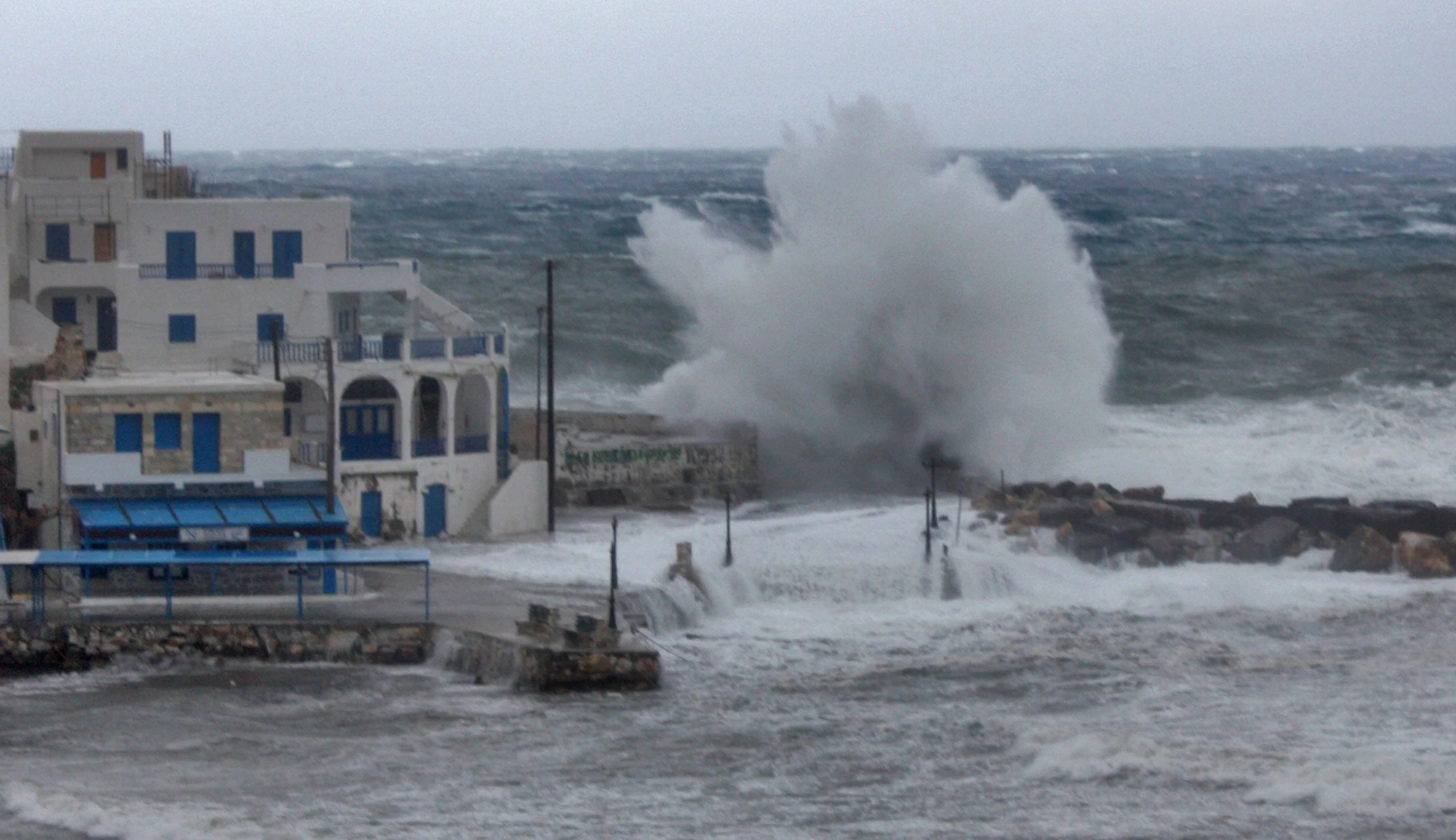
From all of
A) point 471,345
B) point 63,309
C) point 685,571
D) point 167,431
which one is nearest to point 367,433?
point 471,345

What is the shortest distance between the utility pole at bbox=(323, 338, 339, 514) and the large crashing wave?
11.5 meters

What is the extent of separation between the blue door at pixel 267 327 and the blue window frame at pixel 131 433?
3.94 m

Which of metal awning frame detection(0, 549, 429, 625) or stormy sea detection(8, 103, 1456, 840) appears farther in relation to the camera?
metal awning frame detection(0, 549, 429, 625)

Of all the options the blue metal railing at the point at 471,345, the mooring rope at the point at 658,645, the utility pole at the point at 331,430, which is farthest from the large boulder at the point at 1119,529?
the utility pole at the point at 331,430

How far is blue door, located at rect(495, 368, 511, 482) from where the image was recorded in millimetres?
34094

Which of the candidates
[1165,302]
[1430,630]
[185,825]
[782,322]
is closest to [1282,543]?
[1430,630]

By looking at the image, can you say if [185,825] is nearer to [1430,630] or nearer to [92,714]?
[92,714]

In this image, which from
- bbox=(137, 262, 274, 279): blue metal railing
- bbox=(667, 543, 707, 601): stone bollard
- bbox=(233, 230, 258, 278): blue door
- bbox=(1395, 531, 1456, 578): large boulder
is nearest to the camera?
bbox=(667, 543, 707, 601): stone bollard

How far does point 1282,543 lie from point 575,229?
65.6m

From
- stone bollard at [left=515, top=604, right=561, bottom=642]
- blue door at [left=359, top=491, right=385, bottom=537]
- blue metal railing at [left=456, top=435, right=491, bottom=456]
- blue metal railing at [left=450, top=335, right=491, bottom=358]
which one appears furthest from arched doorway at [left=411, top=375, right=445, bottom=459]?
stone bollard at [left=515, top=604, right=561, bottom=642]

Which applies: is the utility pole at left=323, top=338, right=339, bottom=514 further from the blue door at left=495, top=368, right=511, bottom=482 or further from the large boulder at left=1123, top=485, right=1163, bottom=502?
the large boulder at left=1123, top=485, right=1163, bottom=502

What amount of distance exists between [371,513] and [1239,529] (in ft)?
41.1

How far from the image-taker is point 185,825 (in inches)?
766

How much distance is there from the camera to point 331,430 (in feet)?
96.8
